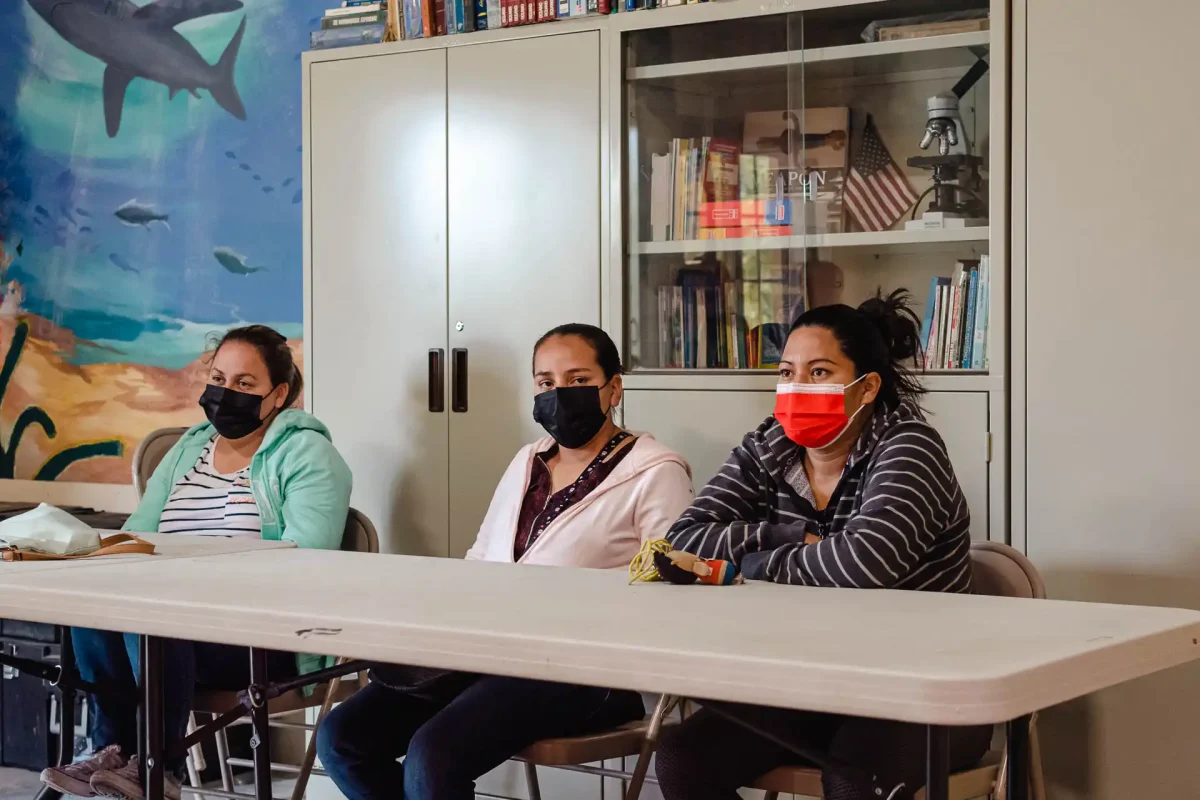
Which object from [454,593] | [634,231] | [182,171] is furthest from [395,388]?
[454,593]

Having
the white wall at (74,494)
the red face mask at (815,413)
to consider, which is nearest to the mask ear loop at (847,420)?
the red face mask at (815,413)

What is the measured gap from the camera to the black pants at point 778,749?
5.85 ft

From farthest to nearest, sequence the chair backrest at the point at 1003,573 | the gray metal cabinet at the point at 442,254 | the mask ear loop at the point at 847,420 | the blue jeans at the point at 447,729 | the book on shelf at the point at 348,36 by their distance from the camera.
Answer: the book on shelf at the point at 348,36 < the gray metal cabinet at the point at 442,254 < the mask ear loop at the point at 847,420 < the chair backrest at the point at 1003,573 < the blue jeans at the point at 447,729

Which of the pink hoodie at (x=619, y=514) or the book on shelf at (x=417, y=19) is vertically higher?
the book on shelf at (x=417, y=19)

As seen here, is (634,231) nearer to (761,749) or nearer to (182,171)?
(761,749)

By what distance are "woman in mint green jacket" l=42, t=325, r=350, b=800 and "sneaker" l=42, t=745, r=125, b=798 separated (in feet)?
0.22

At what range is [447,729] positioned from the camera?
2.01m

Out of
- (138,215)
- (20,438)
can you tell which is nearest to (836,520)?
(138,215)

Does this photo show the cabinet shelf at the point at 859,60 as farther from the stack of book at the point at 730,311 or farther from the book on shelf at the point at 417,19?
the book on shelf at the point at 417,19

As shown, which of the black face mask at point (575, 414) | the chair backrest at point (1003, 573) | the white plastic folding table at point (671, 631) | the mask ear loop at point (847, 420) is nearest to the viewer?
the white plastic folding table at point (671, 631)

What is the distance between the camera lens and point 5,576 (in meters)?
2.01

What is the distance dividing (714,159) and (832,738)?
158 centimetres

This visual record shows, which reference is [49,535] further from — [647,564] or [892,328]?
[892,328]

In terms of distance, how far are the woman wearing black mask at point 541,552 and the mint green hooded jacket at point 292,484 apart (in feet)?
1.05
